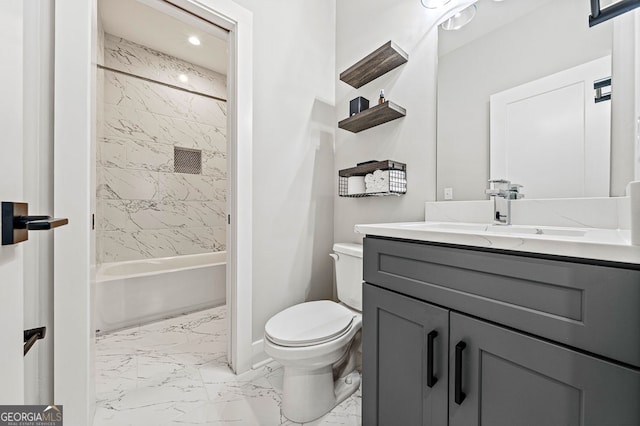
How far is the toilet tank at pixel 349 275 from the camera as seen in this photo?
148 cm

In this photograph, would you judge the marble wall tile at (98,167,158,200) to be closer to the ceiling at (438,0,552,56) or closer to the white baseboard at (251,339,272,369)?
the white baseboard at (251,339,272,369)

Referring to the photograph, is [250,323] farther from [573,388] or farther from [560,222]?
[560,222]

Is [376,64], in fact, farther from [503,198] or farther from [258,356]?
[258,356]

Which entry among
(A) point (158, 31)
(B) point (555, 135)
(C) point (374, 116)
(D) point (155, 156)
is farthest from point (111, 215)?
(B) point (555, 135)

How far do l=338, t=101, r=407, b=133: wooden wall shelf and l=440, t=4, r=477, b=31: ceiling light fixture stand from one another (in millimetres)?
451

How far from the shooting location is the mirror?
102 cm

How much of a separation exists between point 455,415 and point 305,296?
49.7 inches

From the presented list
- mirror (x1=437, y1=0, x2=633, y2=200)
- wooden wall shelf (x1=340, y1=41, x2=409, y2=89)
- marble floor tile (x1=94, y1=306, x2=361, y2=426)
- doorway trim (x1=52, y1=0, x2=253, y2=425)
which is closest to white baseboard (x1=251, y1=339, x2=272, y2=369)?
marble floor tile (x1=94, y1=306, x2=361, y2=426)

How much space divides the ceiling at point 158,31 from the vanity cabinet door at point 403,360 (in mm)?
2042

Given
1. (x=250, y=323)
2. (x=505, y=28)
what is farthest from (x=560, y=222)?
(x=250, y=323)

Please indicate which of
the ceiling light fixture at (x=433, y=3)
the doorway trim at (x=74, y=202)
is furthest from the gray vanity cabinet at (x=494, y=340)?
the ceiling light fixture at (x=433, y=3)

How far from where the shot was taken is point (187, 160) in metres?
3.04

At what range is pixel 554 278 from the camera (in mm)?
575

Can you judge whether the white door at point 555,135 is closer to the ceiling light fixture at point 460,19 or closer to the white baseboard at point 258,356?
the ceiling light fixture at point 460,19
